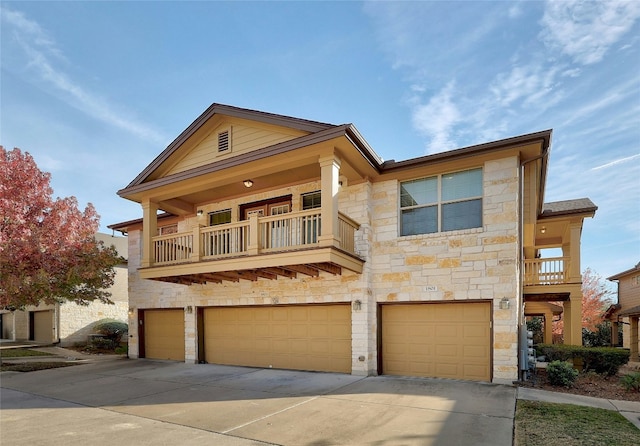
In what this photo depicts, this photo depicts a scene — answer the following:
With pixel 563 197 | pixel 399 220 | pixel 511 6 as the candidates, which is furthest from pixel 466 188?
pixel 563 197

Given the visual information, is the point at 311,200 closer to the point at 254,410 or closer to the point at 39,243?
the point at 254,410

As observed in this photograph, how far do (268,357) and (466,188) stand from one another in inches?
301

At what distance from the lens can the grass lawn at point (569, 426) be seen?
5.09 metres

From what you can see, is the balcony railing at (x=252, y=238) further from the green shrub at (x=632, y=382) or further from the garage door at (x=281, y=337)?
the green shrub at (x=632, y=382)

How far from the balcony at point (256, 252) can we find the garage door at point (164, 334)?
2.36m

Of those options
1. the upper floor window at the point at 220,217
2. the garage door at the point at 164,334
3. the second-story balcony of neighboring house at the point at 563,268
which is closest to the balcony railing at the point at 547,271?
the second-story balcony of neighboring house at the point at 563,268

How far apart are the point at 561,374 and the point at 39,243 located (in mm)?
16127

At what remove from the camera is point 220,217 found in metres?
13.7

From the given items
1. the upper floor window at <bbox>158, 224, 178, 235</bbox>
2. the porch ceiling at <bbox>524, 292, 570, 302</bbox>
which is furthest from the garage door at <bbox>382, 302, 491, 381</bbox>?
the upper floor window at <bbox>158, 224, 178, 235</bbox>

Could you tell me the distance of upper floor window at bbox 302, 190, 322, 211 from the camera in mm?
11617

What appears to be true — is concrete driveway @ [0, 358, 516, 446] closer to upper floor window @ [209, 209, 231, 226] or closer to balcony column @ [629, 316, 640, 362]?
upper floor window @ [209, 209, 231, 226]

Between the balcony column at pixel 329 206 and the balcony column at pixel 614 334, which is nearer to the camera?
the balcony column at pixel 329 206

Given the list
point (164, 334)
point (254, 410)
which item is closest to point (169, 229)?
point (164, 334)

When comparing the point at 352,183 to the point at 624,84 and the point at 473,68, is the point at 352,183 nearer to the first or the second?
the point at 473,68
